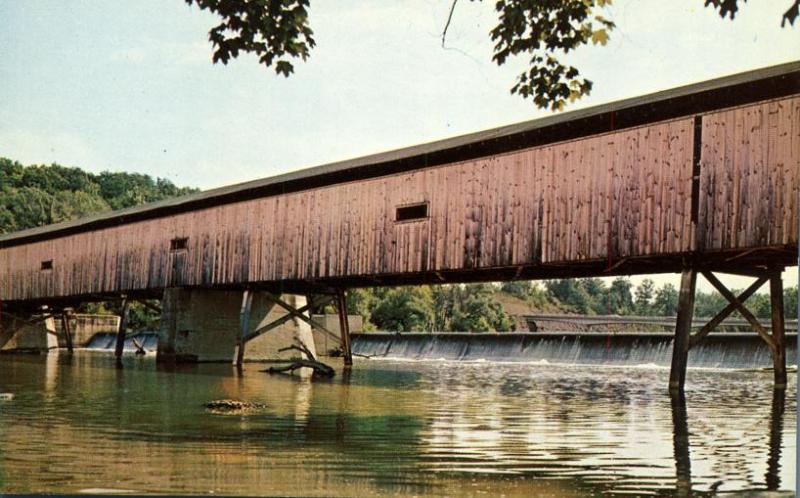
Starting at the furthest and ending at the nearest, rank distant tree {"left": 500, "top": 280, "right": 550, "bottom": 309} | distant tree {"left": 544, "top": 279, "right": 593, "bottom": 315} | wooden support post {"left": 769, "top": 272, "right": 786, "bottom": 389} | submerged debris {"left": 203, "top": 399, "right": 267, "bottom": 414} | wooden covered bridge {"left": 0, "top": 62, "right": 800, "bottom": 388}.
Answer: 1. distant tree {"left": 500, "top": 280, "right": 550, "bottom": 309}
2. distant tree {"left": 544, "top": 279, "right": 593, "bottom": 315}
3. wooden support post {"left": 769, "top": 272, "right": 786, "bottom": 389}
4. wooden covered bridge {"left": 0, "top": 62, "right": 800, "bottom": 388}
5. submerged debris {"left": 203, "top": 399, "right": 267, "bottom": 414}

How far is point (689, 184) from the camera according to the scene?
40.6 feet

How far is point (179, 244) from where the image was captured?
23.0 metres

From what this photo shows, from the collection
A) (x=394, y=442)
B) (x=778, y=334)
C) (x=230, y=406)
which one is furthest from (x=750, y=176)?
(x=230, y=406)

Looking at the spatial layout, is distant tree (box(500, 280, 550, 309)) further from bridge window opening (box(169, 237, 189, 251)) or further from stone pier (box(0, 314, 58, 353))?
bridge window opening (box(169, 237, 189, 251))

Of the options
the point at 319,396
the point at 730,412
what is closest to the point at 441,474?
the point at 730,412

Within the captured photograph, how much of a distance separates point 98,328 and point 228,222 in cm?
2274

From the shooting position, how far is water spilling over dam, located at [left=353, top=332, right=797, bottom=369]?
2123 centimetres

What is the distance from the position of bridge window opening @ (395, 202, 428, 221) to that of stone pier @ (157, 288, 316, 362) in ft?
21.3

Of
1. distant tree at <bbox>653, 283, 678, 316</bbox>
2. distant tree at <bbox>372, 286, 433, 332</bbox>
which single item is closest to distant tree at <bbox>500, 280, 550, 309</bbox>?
distant tree at <bbox>653, 283, 678, 316</bbox>

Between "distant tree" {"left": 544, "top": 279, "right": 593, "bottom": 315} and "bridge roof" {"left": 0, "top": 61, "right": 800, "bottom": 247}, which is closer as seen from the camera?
"bridge roof" {"left": 0, "top": 61, "right": 800, "bottom": 247}

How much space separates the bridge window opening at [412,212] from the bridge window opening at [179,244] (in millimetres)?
8101

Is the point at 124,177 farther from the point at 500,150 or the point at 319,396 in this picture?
the point at 319,396

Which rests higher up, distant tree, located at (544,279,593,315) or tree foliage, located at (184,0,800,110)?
tree foliage, located at (184,0,800,110)

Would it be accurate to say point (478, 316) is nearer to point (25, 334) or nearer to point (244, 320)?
point (25, 334)
